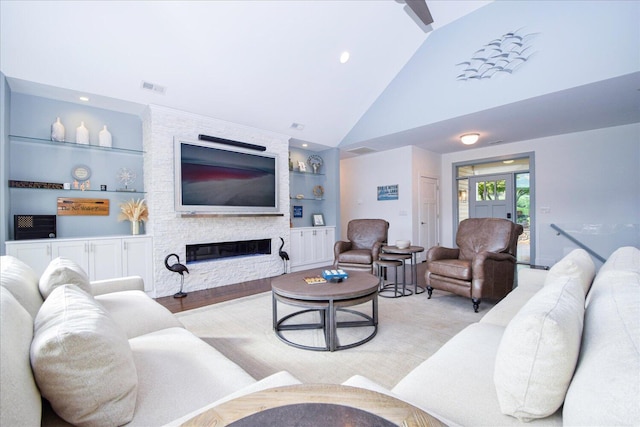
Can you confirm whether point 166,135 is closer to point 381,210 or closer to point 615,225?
point 381,210

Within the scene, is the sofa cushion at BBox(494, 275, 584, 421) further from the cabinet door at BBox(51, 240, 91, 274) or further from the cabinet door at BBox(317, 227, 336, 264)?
the cabinet door at BBox(317, 227, 336, 264)

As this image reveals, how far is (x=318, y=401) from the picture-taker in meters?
0.76

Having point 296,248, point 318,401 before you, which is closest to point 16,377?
point 318,401

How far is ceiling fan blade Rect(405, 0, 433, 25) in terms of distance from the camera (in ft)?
8.25

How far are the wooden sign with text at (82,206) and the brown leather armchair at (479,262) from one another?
444cm

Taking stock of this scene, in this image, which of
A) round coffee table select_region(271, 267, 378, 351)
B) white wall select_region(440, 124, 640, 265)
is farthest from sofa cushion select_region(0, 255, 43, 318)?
white wall select_region(440, 124, 640, 265)

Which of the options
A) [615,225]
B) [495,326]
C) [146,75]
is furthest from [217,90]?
[615,225]

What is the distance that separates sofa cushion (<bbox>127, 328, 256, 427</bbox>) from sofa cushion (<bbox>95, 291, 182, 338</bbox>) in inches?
6.9

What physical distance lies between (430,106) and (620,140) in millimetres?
3397

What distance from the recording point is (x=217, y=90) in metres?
4.08

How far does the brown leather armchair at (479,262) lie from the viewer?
3109 millimetres

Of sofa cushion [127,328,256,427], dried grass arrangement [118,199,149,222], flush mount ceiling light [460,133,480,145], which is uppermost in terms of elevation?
flush mount ceiling light [460,133,480,145]

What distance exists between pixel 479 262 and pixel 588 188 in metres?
3.86

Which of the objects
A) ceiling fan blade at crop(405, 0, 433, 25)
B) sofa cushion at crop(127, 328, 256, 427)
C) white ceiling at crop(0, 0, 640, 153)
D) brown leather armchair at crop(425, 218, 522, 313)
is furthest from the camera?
brown leather armchair at crop(425, 218, 522, 313)
